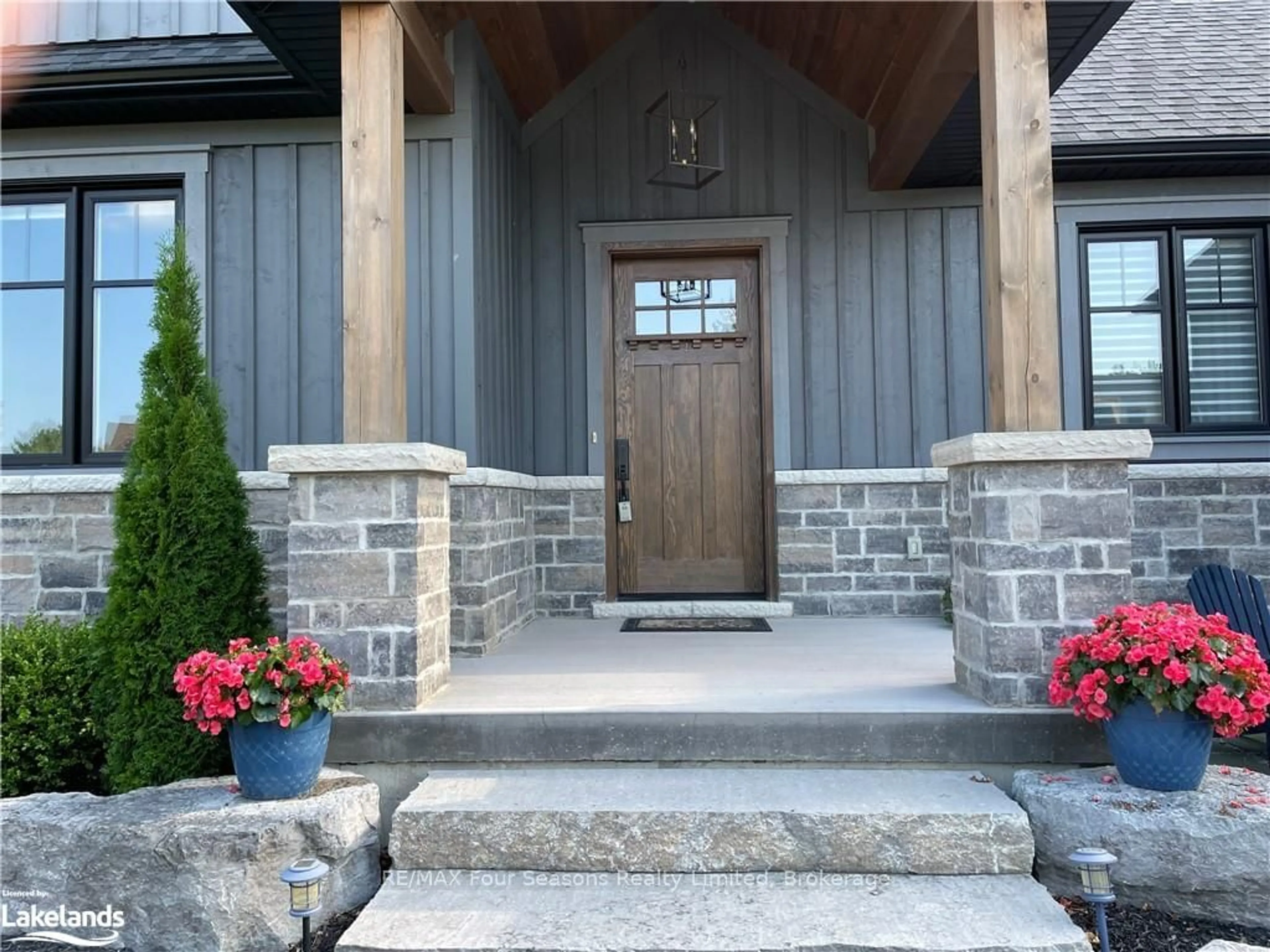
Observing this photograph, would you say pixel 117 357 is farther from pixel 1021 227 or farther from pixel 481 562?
pixel 1021 227

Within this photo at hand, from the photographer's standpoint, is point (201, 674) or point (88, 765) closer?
point (201, 674)

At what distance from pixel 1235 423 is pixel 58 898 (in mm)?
6377

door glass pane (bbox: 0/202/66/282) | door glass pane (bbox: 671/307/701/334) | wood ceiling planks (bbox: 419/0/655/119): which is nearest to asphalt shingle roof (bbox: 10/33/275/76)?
door glass pane (bbox: 0/202/66/282)

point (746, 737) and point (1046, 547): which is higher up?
point (1046, 547)

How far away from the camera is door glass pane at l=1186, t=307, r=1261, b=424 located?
5359 millimetres

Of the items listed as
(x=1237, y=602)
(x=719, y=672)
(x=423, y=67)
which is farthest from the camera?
(x=423, y=67)

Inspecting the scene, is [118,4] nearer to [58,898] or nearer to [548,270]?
[548,270]

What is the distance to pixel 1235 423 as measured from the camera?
5336mm

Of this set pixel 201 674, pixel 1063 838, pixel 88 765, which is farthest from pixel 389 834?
pixel 1063 838

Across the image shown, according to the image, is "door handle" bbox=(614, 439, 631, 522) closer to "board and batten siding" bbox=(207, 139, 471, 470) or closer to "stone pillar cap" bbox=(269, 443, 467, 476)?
"board and batten siding" bbox=(207, 139, 471, 470)

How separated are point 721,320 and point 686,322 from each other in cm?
23

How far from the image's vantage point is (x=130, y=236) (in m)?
4.85

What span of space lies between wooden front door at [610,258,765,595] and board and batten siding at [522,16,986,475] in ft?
0.85

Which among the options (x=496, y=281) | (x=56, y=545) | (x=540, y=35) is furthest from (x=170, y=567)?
(x=540, y=35)
